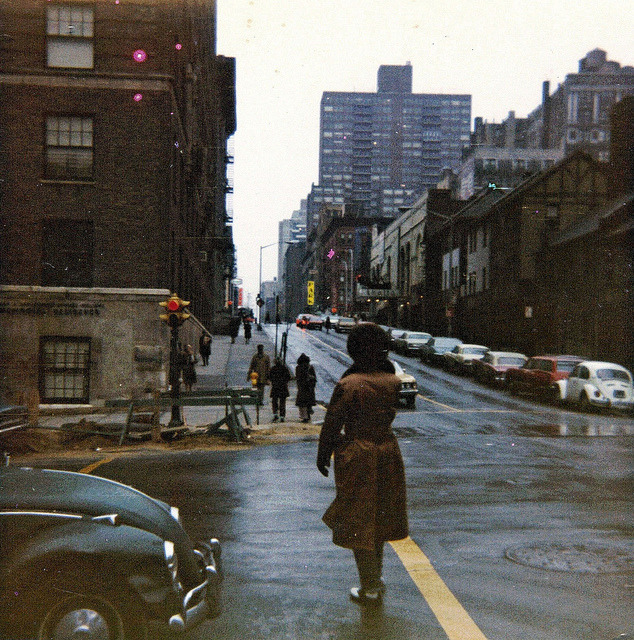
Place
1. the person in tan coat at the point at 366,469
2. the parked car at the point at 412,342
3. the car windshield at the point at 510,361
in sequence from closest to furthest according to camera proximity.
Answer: the person in tan coat at the point at 366,469
the car windshield at the point at 510,361
the parked car at the point at 412,342

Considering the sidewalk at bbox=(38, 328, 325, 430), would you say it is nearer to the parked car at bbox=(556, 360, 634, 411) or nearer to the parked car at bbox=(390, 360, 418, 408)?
the parked car at bbox=(390, 360, 418, 408)

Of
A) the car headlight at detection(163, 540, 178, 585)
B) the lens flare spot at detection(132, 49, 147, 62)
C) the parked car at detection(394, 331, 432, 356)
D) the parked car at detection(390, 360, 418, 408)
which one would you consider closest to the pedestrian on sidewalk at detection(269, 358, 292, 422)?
the parked car at detection(390, 360, 418, 408)

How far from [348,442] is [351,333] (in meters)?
0.80

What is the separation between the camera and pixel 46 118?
1022 inches

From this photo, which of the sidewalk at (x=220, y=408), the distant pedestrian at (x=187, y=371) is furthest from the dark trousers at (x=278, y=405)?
the distant pedestrian at (x=187, y=371)

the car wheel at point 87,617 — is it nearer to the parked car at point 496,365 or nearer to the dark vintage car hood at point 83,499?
the dark vintage car hood at point 83,499

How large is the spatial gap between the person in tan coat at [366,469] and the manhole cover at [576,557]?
1.74 metres

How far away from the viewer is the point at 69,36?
25828 millimetres

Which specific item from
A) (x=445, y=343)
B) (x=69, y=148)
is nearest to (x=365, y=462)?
(x=69, y=148)

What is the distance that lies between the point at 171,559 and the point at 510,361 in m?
31.1

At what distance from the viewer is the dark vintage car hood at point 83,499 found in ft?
13.7

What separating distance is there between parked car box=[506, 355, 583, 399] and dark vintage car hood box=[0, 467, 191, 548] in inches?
949

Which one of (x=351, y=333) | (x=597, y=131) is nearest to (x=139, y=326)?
(x=351, y=333)

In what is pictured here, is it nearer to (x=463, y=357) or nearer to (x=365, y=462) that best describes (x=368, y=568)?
(x=365, y=462)
